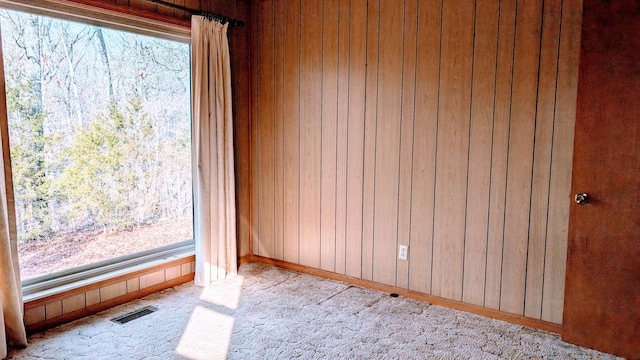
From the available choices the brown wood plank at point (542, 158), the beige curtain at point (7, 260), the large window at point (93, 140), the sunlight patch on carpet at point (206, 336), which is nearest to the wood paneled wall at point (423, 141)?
the brown wood plank at point (542, 158)

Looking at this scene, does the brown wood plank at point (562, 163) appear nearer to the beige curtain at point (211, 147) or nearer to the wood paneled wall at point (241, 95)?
the beige curtain at point (211, 147)

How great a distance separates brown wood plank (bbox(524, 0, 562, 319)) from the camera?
8.50 feet

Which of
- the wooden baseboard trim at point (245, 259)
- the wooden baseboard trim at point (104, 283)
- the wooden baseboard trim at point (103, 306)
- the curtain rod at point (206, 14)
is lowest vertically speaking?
the wooden baseboard trim at point (103, 306)

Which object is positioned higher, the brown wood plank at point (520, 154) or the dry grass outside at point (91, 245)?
the brown wood plank at point (520, 154)

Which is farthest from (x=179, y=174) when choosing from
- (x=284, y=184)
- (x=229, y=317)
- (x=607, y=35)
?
(x=607, y=35)

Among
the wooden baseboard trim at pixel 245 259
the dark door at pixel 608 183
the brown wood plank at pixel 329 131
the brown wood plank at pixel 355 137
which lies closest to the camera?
the dark door at pixel 608 183

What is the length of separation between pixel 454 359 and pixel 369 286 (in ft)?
3.72

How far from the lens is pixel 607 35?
2.34 metres

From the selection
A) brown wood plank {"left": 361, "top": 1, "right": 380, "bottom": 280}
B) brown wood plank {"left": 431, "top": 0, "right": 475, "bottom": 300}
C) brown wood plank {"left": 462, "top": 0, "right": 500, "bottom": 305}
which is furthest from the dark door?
brown wood plank {"left": 361, "top": 1, "right": 380, "bottom": 280}

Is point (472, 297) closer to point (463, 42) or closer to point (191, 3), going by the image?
point (463, 42)

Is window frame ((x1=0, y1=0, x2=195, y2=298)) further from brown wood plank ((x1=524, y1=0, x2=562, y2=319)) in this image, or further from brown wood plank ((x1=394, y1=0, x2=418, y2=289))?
brown wood plank ((x1=524, y1=0, x2=562, y2=319))

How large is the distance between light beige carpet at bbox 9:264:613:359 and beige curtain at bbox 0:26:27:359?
0.41ft

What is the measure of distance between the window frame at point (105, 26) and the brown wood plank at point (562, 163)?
2600 millimetres

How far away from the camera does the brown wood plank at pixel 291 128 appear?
372 cm
